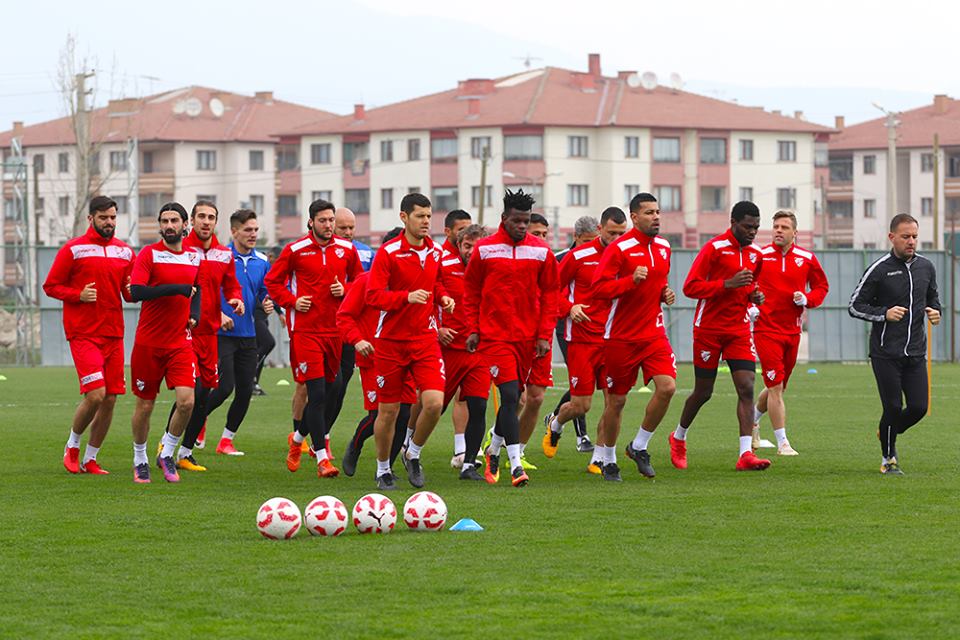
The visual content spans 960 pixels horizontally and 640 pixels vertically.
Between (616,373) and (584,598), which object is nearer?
(584,598)

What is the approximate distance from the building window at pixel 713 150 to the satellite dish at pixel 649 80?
13.3 ft

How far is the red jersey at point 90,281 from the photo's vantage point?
13047 millimetres

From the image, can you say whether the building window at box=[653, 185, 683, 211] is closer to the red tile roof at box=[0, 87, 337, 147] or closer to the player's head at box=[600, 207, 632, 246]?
the red tile roof at box=[0, 87, 337, 147]

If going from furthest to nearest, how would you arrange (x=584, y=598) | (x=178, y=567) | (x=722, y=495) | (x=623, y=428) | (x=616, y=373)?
1. (x=623, y=428)
2. (x=616, y=373)
3. (x=722, y=495)
4. (x=178, y=567)
5. (x=584, y=598)

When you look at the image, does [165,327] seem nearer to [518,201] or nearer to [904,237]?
[518,201]

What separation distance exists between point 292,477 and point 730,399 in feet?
39.4

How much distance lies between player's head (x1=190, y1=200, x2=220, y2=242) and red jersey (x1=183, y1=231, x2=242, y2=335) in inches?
4.6

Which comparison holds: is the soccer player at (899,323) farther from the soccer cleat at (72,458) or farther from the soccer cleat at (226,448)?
the soccer cleat at (72,458)

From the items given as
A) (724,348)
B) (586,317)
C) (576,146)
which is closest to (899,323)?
(724,348)

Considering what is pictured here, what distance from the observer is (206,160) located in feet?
319

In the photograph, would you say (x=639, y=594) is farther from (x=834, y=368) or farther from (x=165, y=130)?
(x=165, y=130)

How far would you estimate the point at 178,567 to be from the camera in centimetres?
852

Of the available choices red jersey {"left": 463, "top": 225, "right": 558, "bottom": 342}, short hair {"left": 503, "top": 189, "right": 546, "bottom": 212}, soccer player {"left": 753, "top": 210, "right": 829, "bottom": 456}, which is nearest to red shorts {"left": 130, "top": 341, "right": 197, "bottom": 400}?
red jersey {"left": 463, "top": 225, "right": 558, "bottom": 342}

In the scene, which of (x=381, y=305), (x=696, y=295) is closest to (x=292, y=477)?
(x=381, y=305)
